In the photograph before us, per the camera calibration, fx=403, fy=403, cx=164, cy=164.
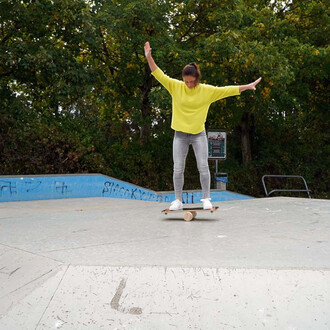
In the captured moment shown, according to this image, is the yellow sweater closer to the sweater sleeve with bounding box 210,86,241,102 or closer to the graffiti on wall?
the sweater sleeve with bounding box 210,86,241,102

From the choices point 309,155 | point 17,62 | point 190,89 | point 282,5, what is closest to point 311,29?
point 282,5

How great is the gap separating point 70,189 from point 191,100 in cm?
592

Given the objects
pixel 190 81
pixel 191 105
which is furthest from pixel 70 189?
pixel 190 81

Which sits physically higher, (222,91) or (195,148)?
(222,91)

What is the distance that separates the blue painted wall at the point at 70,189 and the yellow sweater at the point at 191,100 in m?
5.43

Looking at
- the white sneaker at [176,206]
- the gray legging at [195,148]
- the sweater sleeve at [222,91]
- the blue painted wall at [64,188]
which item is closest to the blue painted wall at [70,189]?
the blue painted wall at [64,188]

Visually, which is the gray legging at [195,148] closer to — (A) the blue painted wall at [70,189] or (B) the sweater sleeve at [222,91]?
(B) the sweater sleeve at [222,91]

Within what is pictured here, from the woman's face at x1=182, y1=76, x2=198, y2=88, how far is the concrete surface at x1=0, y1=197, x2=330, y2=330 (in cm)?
210

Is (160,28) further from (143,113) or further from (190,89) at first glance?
(190,89)

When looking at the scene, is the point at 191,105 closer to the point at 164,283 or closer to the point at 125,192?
the point at 164,283

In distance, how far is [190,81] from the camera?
5.13 meters

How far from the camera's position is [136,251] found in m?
3.35

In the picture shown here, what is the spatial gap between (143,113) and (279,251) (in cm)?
1198

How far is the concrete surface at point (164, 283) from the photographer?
2.27 metres
